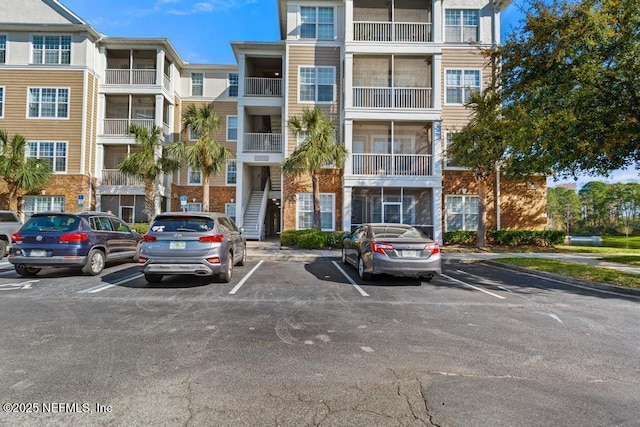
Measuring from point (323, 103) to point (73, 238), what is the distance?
1455 cm

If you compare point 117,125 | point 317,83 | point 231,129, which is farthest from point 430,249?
point 117,125

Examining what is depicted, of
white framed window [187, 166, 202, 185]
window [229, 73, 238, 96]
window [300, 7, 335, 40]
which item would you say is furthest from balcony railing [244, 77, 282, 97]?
white framed window [187, 166, 202, 185]

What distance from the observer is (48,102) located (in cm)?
2064

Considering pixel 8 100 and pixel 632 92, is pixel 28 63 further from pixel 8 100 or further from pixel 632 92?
pixel 632 92

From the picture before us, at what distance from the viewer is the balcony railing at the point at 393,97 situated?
18375mm

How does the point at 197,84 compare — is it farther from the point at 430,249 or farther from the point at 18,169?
the point at 430,249

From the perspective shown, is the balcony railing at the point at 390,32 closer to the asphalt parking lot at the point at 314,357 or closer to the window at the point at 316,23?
the window at the point at 316,23

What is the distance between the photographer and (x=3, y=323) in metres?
5.00

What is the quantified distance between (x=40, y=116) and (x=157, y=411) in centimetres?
2488

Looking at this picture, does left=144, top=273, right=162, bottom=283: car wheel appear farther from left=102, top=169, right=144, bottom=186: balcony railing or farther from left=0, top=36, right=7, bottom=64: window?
left=0, top=36, right=7, bottom=64: window

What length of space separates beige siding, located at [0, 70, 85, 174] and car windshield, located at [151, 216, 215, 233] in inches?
668

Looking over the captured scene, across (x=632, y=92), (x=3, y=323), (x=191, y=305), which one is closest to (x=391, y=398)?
(x=191, y=305)

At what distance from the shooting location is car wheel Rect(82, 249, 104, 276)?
8.81 m

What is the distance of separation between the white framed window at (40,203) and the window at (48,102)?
195 inches
